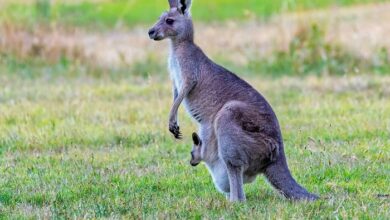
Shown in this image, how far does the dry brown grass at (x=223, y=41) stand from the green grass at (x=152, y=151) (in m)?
1.10

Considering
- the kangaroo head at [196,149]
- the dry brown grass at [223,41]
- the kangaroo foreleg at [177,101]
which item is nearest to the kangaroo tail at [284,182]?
the kangaroo head at [196,149]

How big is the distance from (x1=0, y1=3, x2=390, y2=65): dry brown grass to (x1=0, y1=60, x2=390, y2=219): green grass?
1.10 meters

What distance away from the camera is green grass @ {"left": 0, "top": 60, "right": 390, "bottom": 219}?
6.29 m

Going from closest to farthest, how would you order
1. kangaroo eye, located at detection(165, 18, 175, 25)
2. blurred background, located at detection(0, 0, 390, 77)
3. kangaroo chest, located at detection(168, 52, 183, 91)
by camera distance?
kangaroo chest, located at detection(168, 52, 183, 91) → kangaroo eye, located at detection(165, 18, 175, 25) → blurred background, located at detection(0, 0, 390, 77)

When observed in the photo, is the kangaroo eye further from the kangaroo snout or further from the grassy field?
the grassy field

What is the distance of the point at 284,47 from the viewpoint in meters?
14.9

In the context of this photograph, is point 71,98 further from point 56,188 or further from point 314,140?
point 56,188

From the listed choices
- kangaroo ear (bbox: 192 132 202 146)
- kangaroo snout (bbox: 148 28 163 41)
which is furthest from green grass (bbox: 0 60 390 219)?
kangaroo snout (bbox: 148 28 163 41)

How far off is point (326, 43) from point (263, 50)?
162 centimetres

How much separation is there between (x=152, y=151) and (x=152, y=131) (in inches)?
38.4

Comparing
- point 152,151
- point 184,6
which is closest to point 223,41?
point 152,151

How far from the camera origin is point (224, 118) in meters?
6.36

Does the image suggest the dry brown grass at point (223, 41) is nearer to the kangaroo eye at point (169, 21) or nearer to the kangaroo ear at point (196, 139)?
the kangaroo eye at point (169, 21)

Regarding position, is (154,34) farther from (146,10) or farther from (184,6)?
(146,10)
